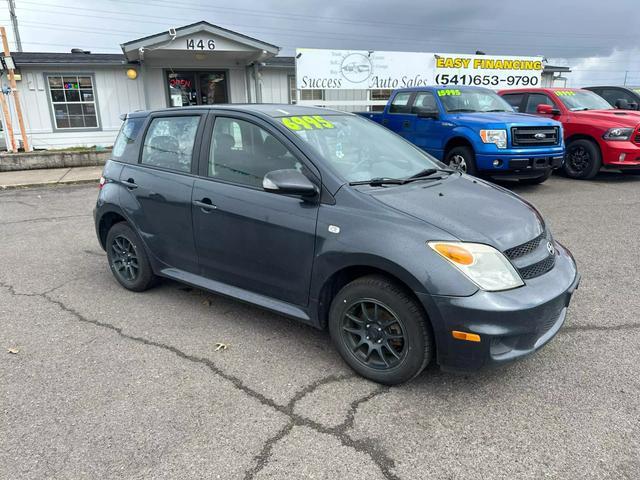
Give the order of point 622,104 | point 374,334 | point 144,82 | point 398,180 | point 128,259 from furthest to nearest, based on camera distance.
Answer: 1. point 144,82
2. point 622,104
3. point 128,259
4. point 398,180
5. point 374,334

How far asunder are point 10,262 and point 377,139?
452 cm

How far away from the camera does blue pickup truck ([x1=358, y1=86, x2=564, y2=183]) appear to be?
8.03m

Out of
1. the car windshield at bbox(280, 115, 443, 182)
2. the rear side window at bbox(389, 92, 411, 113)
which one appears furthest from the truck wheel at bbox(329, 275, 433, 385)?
the rear side window at bbox(389, 92, 411, 113)

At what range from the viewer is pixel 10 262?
552 centimetres

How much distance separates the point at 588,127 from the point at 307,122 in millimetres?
8016

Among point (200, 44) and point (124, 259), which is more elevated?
point (200, 44)

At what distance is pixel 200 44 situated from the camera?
13367 millimetres

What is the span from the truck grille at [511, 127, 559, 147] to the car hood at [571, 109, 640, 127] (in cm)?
161

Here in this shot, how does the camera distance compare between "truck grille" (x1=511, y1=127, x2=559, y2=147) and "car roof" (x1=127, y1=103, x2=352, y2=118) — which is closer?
"car roof" (x1=127, y1=103, x2=352, y2=118)

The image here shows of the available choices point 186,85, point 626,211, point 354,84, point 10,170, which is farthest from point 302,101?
point 626,211

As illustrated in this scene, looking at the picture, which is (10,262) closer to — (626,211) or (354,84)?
(626,211)

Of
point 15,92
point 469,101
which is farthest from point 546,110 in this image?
point 15,92

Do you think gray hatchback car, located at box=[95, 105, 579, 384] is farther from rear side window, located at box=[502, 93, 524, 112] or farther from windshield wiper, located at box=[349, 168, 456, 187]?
rear side window, located at box=[502, 93, 524, 112]

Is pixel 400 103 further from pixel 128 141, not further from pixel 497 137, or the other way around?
pixel 128 141
